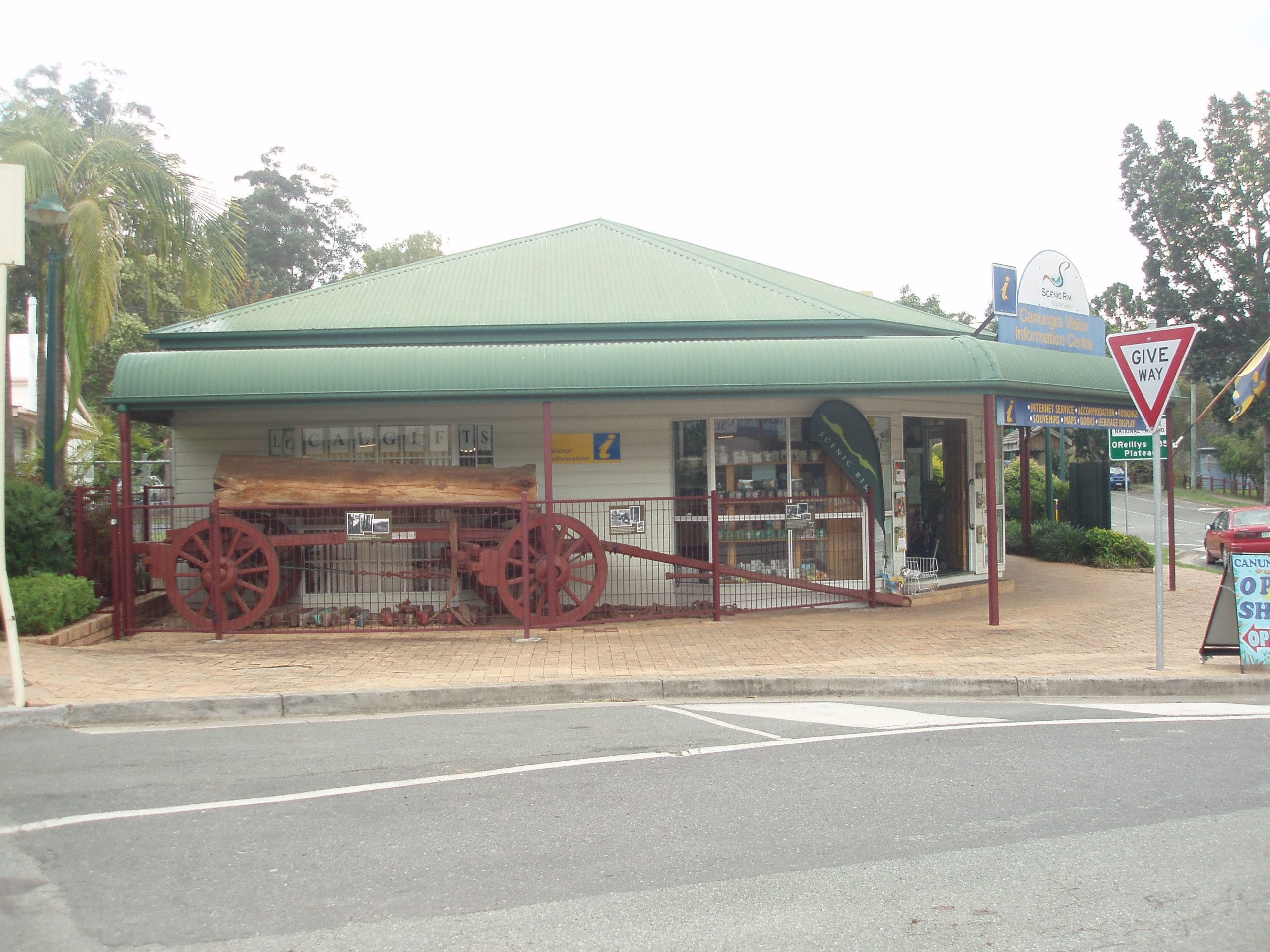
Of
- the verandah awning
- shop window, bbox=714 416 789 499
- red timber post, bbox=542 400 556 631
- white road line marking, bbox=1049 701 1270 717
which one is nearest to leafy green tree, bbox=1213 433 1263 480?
shop window, bbox=714 416 789 499

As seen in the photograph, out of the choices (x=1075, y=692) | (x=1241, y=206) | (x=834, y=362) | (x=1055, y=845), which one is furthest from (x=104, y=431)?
(x=1241, y=206)

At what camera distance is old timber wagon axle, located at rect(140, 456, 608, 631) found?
1116 cm

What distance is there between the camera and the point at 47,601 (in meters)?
10.5

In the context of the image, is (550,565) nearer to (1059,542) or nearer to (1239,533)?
(1059,542)

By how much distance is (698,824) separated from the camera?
16.1ft

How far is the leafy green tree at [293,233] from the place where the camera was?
48.0m

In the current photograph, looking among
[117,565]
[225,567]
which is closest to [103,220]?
[117,565]

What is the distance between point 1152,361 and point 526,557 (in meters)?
6.43

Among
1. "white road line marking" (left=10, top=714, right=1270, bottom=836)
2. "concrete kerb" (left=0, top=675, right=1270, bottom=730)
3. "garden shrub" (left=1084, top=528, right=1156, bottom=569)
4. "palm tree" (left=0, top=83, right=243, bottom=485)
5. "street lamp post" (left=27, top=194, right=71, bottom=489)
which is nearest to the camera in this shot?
"white road line marking" (left=10, top=714, right=1270, bottom=836)

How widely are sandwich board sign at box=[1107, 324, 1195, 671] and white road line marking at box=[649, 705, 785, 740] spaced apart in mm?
4204

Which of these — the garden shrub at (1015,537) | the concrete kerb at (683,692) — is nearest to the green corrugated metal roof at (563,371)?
the concrete kerb at (683,692)

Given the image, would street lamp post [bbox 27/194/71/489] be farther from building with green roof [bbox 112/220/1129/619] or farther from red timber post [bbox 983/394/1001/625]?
red timber post [bbox 983/394/1001/625]

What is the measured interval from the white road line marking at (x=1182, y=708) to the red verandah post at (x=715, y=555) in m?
4.14

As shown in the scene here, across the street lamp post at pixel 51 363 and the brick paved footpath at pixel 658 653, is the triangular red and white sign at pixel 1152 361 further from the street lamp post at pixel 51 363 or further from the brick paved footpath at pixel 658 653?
the street lamp post at pixel 51 363
